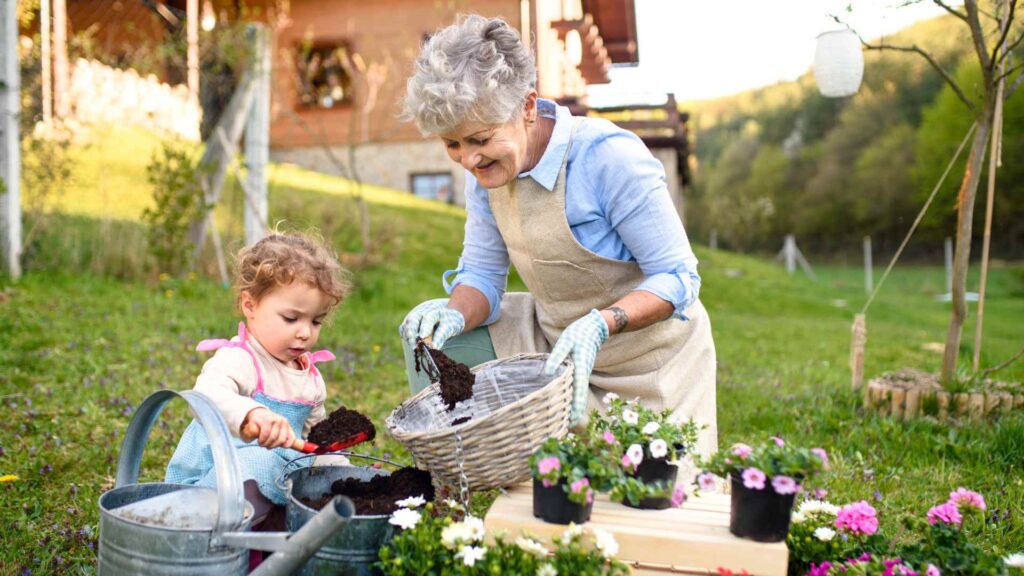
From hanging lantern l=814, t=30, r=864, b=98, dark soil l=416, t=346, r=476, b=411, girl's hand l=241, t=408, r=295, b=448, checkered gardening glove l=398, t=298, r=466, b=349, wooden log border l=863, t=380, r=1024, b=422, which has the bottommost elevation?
wooden log border l=863, t=380, r=1024, b=422

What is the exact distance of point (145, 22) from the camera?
1432 cm

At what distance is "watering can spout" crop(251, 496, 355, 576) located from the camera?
1657 mm

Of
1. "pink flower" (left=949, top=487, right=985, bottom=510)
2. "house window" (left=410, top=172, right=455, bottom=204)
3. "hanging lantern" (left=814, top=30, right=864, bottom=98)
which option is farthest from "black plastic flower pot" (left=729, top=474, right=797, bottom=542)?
"house window" (left=410, top=172, right=455, bottom=204)

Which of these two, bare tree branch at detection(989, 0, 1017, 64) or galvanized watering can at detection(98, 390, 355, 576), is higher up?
bare tree branch at detection(989, 0, 1017, 64)

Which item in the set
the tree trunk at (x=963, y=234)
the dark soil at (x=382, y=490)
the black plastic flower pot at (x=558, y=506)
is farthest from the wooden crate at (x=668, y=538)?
the tree trunk at (x=963, y=234)

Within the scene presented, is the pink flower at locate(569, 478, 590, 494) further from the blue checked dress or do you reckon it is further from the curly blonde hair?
the curly blonde hair

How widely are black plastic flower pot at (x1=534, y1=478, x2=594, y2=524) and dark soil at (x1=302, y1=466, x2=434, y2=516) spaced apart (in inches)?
13.8

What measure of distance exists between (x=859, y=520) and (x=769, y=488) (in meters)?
0.38

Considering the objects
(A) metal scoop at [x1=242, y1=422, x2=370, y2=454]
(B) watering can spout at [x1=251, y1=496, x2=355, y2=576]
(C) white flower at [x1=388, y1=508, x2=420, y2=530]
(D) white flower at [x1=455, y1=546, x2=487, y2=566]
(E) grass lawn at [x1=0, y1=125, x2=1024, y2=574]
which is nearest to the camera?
(B) watering can spout at [x1=251, y1=496, x2=355, y2=576]

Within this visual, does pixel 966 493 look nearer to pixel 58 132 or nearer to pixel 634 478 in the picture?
pixel 634 478

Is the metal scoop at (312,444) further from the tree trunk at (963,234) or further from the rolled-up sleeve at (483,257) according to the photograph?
the tree trunk at (963,234)

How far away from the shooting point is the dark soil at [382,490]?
204 centimetres

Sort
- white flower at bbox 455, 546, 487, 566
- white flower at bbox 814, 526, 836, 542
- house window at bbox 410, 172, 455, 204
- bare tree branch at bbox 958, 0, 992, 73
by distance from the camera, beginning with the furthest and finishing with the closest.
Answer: house window at bbox 410, 172, 455, 204, bare tree branch at bbox 958, 0, 992, 73, white flower at bbox 814, 526, 836, 542, white flower at bbox 455, 546, 487, 566

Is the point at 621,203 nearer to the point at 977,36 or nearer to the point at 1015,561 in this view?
the point at 1015,561
